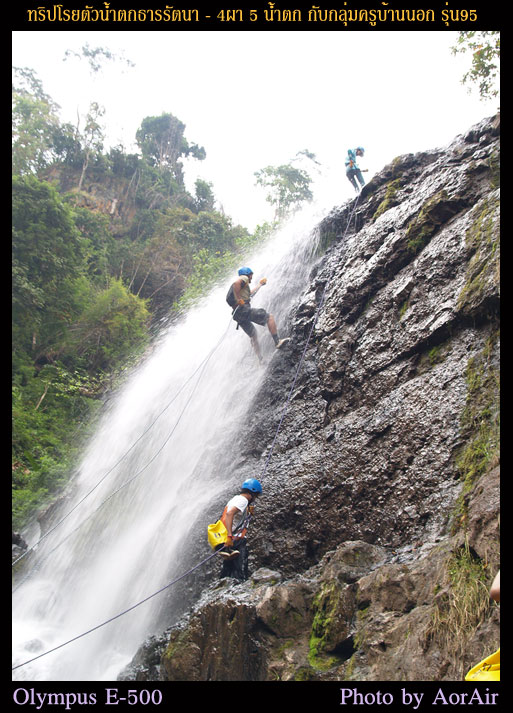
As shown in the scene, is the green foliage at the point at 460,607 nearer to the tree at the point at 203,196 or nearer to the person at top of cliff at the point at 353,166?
the person at top of cliff at the point at 353,166

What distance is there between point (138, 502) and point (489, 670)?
22.3ft

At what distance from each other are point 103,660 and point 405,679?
4.49 metres

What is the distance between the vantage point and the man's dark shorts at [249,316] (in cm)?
793

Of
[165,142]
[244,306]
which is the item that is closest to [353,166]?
[244,306]

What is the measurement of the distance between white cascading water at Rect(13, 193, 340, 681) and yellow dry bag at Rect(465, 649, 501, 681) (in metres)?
4.08

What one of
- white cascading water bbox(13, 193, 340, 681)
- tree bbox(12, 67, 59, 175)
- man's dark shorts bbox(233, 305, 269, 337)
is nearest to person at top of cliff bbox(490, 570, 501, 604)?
white cascading water bbox(13, 193, 340, 681)

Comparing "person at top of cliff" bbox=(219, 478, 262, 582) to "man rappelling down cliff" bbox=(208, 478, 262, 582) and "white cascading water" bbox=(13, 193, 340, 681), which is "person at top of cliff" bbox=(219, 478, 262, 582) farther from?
"white cascading water" bbox=(13, 193, 340, 681)

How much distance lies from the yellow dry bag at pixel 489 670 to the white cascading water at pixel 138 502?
13.4 feet

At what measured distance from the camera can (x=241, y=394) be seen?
7953mm

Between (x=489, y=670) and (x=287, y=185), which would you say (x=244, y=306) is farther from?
(x=287, y=185)

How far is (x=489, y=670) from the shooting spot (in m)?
1.83

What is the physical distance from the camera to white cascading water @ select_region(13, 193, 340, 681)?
233 inches
